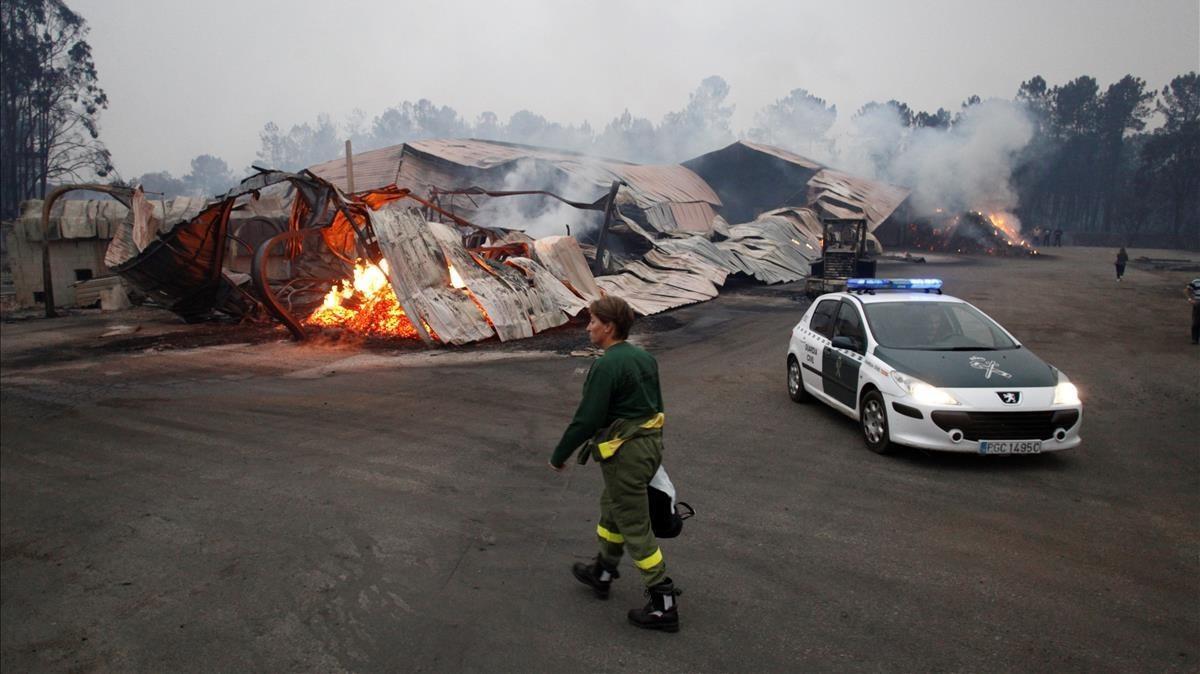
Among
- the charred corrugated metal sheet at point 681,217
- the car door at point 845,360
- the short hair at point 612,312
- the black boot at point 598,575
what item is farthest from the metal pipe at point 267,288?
the charred corrugated metal sheet at point 681,217

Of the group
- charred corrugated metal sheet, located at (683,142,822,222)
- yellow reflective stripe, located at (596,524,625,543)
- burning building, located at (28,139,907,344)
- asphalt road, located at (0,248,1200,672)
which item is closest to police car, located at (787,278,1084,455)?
asphalt road, located at (0,248,1200,672)

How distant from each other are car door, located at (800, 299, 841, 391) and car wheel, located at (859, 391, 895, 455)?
114 centimetres

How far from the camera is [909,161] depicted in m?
49.3

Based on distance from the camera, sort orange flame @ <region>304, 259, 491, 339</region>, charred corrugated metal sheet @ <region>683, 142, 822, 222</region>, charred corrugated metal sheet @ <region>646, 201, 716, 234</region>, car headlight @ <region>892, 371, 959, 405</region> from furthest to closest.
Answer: charred corrugated metal sheet @ <region>683, 142, 822, 222</region> < charred corrugated metal sheet @ <region>646, 201, 716, 234</region> < orange flame @ <region>304, 259, 491, 339</region> < car headlight @ <region>892, 371, 959, 405</region>

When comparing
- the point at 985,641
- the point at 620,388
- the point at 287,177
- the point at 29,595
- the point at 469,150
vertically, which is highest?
the point at 469,150

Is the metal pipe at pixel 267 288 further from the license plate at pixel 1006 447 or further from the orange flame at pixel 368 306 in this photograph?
the license plate at pixel 1006 447

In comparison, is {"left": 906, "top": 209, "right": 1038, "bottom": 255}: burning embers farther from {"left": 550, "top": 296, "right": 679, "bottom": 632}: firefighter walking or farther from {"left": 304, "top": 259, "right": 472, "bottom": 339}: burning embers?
{"left": 550, "top": 296, "right": 679, "bottom": 632}: firefighter walking

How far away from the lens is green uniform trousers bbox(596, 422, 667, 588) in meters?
3.87

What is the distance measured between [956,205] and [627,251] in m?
31.7

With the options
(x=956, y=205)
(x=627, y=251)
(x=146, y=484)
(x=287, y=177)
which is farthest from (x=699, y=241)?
(x=956, y=205)

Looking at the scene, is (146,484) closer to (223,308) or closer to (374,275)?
(374,275)

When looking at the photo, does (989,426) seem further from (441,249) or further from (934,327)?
(441,249)

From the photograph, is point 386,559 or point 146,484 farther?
point 146,484

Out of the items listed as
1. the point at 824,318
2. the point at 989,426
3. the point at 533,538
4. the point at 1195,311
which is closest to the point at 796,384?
the point at 824,318
